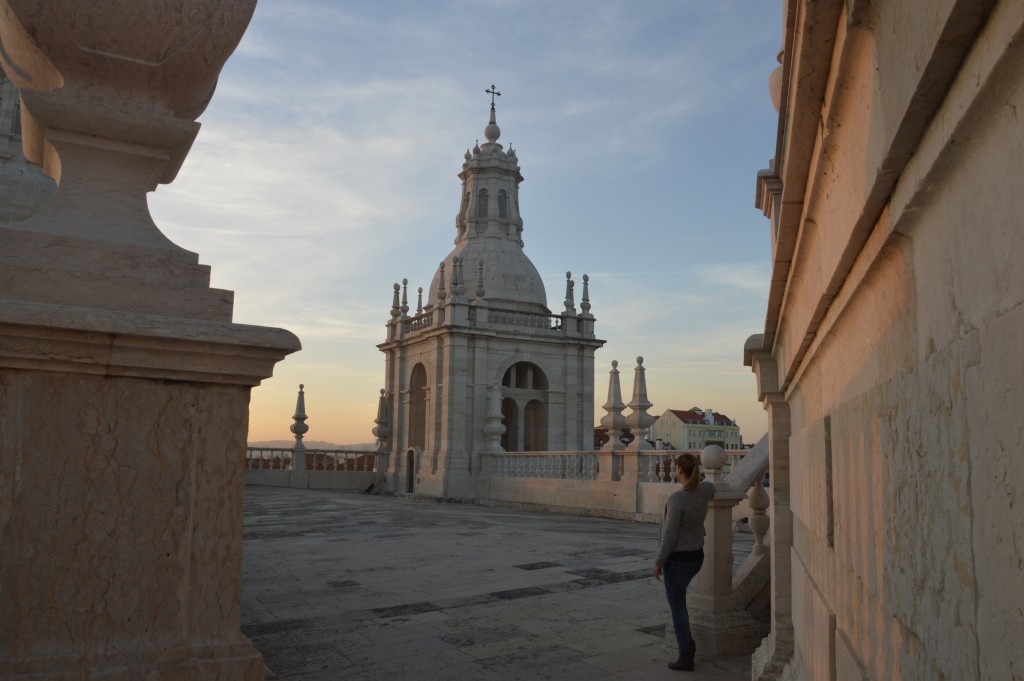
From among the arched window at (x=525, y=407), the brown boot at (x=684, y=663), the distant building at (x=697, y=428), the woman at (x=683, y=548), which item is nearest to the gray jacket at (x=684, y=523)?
the woman at (x=683, y=548)

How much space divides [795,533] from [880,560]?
262 cm

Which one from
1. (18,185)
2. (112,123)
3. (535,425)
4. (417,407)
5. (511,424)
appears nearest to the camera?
(112,123)

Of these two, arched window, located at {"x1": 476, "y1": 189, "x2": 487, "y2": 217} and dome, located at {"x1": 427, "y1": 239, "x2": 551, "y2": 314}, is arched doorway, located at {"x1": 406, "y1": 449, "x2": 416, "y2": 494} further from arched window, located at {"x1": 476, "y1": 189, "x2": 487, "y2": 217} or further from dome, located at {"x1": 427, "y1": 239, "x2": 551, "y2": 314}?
arched window, located at {"x1": 476, "y1": 189, "x2": 487, "y2": 217}

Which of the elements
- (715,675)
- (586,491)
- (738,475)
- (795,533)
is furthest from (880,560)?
(586,491)

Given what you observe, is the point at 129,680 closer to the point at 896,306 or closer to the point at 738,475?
the point at 896,306

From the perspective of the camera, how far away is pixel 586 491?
19.9 m

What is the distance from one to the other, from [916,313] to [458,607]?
6.51 m

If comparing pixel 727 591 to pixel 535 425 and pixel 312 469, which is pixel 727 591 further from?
pixel 312 469

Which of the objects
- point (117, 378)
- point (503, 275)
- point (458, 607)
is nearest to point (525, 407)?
point (503, 275)

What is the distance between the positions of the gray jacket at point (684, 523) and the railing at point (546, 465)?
14451mm

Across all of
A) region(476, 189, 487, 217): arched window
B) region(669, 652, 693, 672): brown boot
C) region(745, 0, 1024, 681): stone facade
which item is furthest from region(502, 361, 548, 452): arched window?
region(745, 0, 1024, 681): stone facade

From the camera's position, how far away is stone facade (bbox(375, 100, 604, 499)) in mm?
27484

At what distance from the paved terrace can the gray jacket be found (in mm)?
811

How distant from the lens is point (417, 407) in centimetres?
3122
